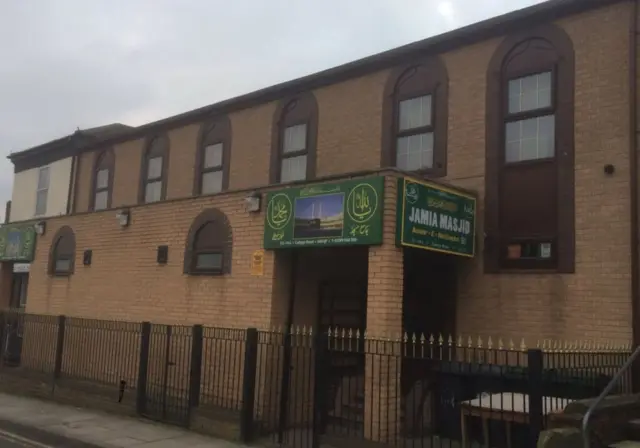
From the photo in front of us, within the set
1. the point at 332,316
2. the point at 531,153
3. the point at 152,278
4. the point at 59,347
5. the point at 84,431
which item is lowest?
the point at 84,431

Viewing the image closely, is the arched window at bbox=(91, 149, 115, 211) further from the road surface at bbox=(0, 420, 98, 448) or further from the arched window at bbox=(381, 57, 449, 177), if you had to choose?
the arched window at bbox=(381, 57, 449, 177)

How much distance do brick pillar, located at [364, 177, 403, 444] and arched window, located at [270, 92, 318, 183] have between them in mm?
4699

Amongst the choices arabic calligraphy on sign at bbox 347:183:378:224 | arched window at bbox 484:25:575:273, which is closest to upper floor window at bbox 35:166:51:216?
arabic calligraphy on sign at bbox 347:183:378:224

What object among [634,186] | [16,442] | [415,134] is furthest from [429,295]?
[16,442]

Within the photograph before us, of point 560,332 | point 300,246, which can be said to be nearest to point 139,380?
point 300,246

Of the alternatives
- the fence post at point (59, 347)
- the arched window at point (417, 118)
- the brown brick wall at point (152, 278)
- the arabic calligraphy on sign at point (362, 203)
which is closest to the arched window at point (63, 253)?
the brown brick wall at point (152, 278)

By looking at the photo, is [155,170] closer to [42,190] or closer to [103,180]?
[103,180]

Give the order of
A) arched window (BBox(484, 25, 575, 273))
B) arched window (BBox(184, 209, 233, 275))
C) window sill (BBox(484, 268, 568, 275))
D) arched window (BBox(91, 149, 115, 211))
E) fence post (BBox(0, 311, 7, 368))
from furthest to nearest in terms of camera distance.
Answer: arched window (BBox(91, 149, 115, 211)), fence post (BBox(0, 311, 7, 368)), arched window (BBox(184, 209, 233, 275)), arched window (BBox(484, 25, 575, 273)), window sill (BBox(484, 268, 568, 275))

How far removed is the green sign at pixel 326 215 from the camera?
881 cm

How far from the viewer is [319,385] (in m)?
8.51

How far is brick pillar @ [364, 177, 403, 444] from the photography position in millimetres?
8391

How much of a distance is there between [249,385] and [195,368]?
50.2 inches

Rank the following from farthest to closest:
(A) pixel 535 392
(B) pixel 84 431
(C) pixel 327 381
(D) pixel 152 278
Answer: (D) pixel 152 278 → (B) pixel 84 431 → (C) pixel 327 381 → (A) pixel 535 392

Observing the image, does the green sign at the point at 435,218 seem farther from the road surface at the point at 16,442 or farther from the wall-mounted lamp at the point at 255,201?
the road surface at the point at 16,442
